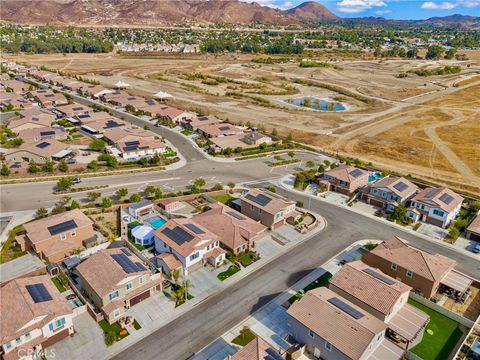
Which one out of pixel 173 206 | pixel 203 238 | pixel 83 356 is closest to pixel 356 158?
pixel 173 206

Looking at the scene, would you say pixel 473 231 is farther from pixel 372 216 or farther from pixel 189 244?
pixel 189 244

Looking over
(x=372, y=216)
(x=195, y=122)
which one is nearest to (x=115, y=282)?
(x=372, y=216)

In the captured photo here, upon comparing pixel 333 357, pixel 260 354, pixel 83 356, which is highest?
pixel 260 354

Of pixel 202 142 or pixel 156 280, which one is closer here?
pixel 156 280

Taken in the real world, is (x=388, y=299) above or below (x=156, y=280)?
above

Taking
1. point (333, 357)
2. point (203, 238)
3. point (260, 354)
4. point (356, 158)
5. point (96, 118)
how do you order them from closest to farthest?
point (260, 354), point (333, 357), point (203, 238), point (356, 158), point (96, 118)

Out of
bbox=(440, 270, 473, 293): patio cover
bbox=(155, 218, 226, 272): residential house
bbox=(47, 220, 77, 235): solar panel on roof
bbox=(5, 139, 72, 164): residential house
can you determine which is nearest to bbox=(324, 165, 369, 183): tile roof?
bbox=(440, 270, 473, 293): patio cover

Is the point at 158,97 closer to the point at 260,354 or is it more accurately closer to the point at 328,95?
the point at 328,95
